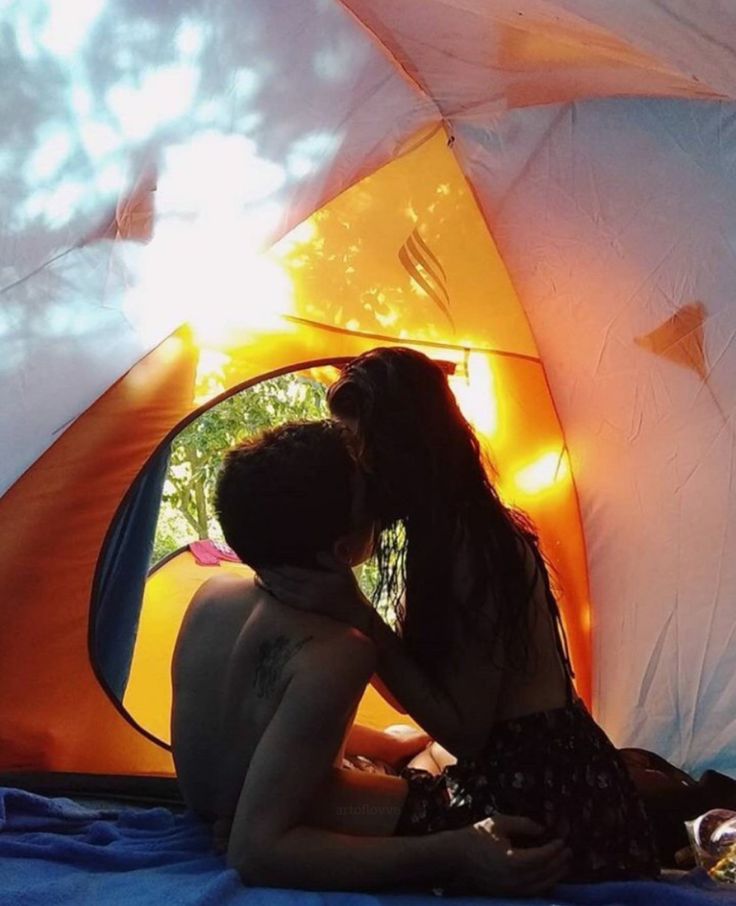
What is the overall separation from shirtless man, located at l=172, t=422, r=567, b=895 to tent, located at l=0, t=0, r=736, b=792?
0.51m

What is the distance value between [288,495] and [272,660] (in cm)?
21

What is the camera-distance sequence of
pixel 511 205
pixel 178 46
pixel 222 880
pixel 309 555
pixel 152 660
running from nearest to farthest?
pixel 222 880 < pixel 309 555 < pixel 178 46 < pixel 511 205 < pixel 152 660

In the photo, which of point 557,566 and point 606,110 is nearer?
point 606,110

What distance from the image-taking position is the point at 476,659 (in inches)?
59.2

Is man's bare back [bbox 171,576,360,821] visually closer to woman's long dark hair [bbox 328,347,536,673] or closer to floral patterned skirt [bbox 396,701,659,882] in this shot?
woman's long dark hair [bbox 328,347,536,673]

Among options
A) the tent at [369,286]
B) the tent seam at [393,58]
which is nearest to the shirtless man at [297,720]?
the tent at [369,286]

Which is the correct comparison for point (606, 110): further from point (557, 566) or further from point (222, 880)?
point (222, 880)

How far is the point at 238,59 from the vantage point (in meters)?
1.83

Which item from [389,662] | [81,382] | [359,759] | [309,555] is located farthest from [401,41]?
[359,759]

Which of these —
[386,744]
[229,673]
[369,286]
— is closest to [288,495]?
[229,673]

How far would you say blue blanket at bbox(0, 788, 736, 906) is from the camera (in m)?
1.35

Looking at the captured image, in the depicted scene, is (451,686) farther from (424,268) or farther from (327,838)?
(424,268)

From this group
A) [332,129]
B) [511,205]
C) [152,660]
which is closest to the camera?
[332,129]

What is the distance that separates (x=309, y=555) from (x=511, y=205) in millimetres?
928
